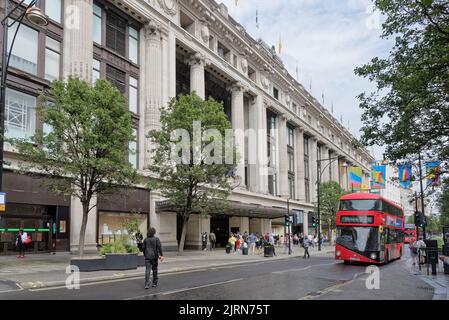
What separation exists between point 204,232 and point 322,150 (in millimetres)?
43672

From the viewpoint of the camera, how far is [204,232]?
123ft

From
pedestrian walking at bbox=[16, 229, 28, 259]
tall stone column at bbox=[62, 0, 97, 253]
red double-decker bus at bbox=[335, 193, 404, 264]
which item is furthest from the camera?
tall stone column at bbox=[62, 0, 97, 253]

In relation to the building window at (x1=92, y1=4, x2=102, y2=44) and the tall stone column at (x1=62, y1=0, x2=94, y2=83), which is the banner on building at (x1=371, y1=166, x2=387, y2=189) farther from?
the tall stone column at (x1=62, y1=0, x2=94, y2=83)

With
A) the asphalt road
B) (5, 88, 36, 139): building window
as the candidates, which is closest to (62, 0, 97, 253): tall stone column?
(5, 88, 36, 139): building window

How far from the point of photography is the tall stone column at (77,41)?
25.9m

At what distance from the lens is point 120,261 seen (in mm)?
18234

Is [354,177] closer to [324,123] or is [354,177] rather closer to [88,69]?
[324,123]

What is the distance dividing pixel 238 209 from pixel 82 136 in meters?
21.1

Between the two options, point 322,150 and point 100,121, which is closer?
point 100,121

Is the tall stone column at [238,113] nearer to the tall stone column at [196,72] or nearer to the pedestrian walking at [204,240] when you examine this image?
the tall stone column at [196,72]

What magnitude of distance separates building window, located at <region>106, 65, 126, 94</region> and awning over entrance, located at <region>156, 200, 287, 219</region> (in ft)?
28.1

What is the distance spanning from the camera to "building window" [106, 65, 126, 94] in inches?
1174

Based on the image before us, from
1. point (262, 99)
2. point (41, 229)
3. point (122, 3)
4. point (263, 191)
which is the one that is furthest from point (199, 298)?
point (262, 99)

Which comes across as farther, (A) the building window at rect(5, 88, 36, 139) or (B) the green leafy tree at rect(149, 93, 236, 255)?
(B) the green leafy tree at rect(149, 93, 236, 255)
